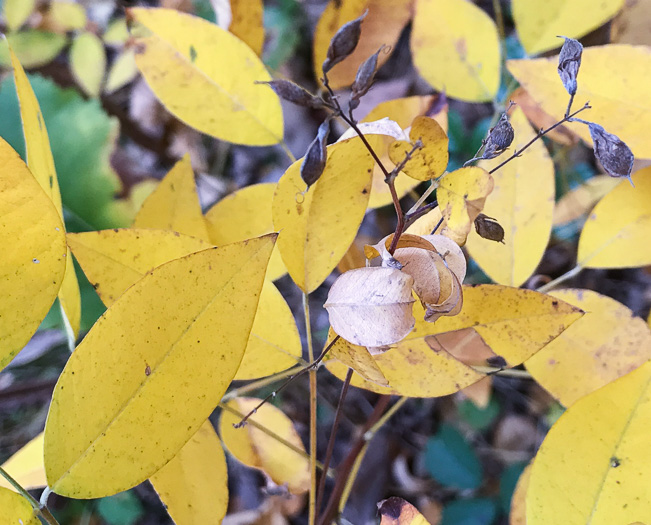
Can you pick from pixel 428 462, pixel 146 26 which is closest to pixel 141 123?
pixel 146 26

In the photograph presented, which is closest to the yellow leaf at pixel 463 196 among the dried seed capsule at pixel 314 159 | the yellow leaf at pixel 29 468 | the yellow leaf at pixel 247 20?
the dried seed capsule at pixel 314 159

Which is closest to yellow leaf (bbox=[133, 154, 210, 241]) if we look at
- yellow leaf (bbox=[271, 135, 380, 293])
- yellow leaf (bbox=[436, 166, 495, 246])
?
yellow leaf (bbox=[271, 135, 380, 293])

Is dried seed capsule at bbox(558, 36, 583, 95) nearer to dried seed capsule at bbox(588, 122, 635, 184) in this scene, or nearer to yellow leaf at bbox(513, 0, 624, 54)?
dried seed capsule at bbox(588, 122, 635, 184)

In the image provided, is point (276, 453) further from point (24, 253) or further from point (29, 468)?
point (24, 253)

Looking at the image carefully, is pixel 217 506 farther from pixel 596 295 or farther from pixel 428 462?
pixel 428 462

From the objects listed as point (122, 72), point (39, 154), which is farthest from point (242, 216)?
point (122, 72)

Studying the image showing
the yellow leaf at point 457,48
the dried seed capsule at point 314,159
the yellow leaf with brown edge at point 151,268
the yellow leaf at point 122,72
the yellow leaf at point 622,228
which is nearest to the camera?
the dried seed capsule at point 314,159

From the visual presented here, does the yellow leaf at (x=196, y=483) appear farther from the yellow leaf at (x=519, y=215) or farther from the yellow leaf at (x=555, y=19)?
the yellow leaf at (x=555, y=19)
